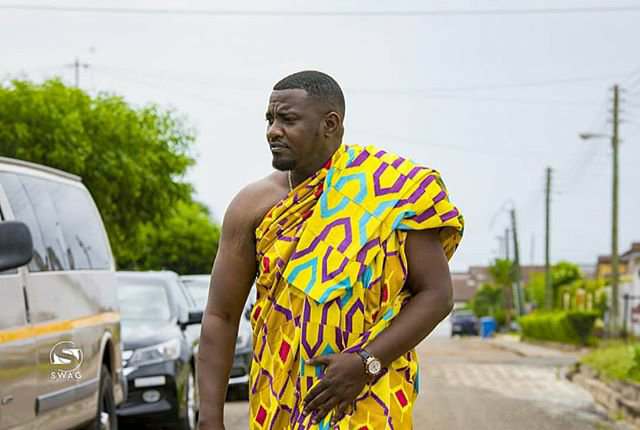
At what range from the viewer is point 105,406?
10430 mm

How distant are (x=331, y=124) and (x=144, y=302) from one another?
34.2ft

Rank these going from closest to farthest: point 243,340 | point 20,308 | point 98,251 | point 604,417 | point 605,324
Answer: point 20,308
point 98,251
point 604,417
point 243,340
point 605,324

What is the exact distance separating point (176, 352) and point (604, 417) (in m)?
5.30

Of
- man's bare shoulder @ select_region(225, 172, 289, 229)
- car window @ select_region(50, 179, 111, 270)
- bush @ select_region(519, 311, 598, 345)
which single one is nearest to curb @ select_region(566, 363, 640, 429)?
car window @ select_region(50, 179, 111, 270)

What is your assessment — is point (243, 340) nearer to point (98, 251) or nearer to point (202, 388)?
point (98, 251)

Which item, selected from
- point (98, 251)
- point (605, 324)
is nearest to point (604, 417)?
point (98, 251)

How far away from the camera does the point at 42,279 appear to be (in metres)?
8.38

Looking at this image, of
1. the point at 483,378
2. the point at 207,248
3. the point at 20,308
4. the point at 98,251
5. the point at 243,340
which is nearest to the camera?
the point at 20,308

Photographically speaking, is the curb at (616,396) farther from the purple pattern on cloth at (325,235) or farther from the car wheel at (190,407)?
the purple pattern on cloth at (325,235)

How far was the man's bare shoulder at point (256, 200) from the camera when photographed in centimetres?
476

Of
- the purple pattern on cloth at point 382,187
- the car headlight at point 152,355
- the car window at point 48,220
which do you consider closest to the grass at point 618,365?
the car headlight at point 152,355

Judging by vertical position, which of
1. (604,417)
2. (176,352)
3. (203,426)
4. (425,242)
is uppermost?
(425,242)

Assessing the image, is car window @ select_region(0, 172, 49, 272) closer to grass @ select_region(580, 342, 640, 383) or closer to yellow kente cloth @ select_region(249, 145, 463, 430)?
yellow kente cloth @ select_region(249, 145, 463, 430)

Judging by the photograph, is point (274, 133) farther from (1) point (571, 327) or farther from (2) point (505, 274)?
(2) point (505, 274)
